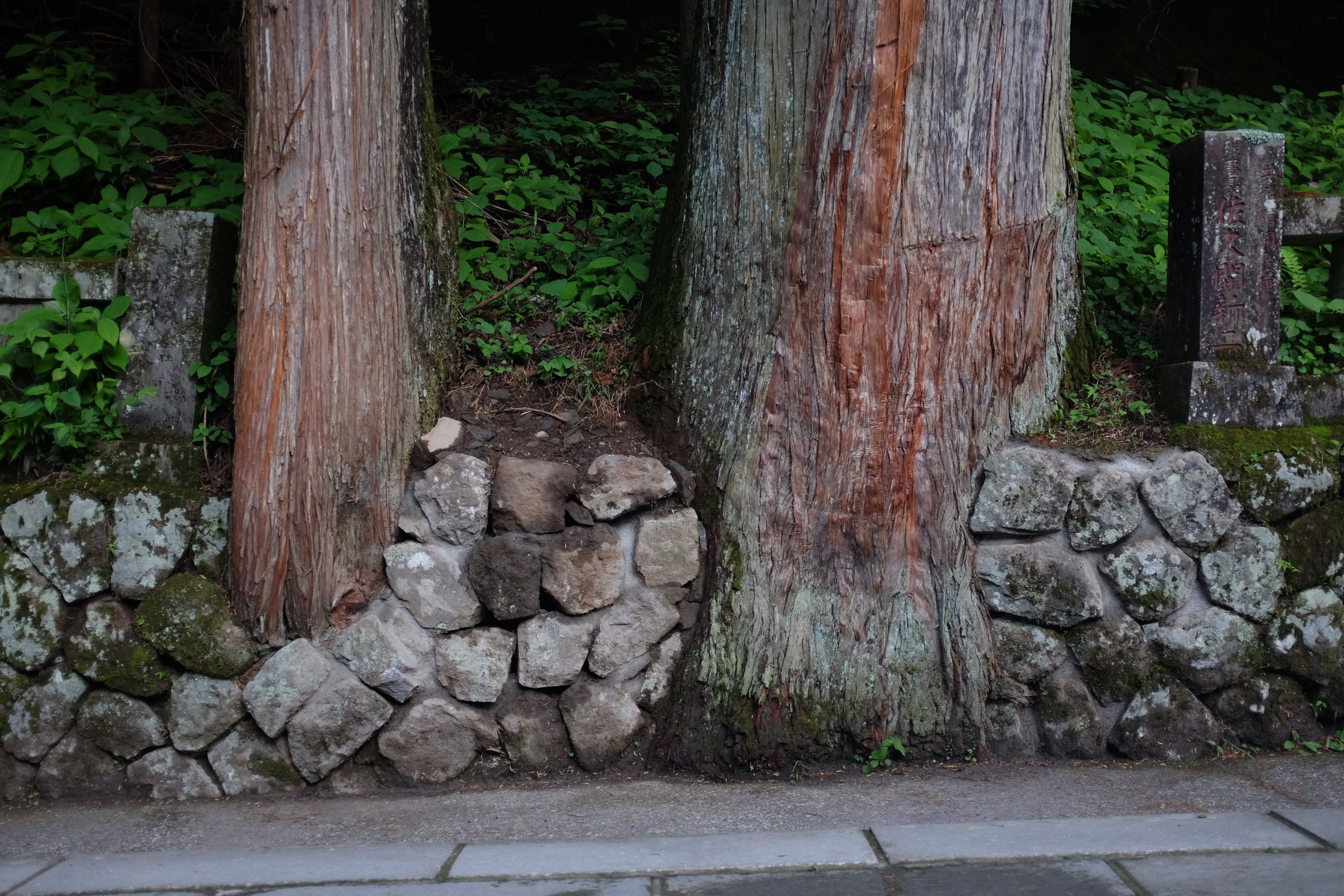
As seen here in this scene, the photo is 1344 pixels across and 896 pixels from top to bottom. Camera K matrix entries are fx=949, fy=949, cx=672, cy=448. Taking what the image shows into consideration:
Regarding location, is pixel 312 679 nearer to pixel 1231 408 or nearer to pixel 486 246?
pixel 486 246

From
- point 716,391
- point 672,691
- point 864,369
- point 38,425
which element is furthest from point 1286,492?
point 38,425

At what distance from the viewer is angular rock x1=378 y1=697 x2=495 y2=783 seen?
328 cm

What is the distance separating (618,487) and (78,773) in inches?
82.4

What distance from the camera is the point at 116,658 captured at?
325 cm

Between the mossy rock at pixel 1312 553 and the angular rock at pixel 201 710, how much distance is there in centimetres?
375

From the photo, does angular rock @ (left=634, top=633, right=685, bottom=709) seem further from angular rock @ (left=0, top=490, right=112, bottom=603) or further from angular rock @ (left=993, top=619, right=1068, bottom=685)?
angular rock @ (left=0, top=490, right=112, bottom=603)

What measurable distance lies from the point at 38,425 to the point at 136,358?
40 centimetres

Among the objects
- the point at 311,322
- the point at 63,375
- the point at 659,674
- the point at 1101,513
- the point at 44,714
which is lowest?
the point at 44,714

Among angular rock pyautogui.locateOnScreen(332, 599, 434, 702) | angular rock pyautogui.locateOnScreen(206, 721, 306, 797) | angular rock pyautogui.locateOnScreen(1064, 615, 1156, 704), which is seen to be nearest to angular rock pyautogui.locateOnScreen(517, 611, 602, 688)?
angular rock pyautogui.locateOnScreen(332, 599, 434, 702)

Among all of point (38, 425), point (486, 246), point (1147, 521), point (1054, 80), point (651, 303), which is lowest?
point (1147, 521)

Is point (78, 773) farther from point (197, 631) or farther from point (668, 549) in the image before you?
point (668, 549)

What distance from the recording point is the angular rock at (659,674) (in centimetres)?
340

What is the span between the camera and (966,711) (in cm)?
330

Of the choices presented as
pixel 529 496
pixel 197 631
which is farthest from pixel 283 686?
pixel 529 496
